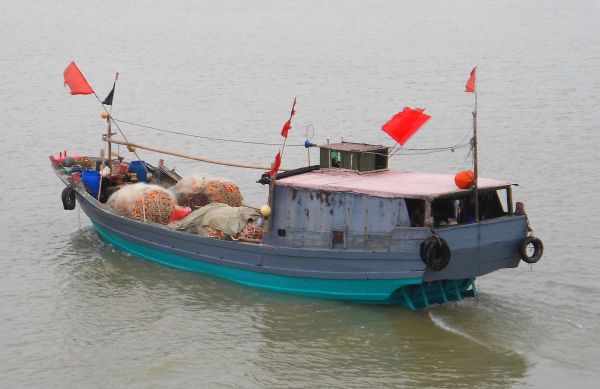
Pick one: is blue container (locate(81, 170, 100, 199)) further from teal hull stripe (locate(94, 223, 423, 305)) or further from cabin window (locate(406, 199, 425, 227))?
cabin window (locate(406, 199, 425, 227))

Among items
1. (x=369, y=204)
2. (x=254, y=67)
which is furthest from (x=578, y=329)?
(x=254, y=67)

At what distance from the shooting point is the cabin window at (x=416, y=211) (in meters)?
20.2

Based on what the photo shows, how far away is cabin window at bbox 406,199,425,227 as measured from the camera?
20219 mm

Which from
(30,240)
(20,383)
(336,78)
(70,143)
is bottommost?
(20,383)

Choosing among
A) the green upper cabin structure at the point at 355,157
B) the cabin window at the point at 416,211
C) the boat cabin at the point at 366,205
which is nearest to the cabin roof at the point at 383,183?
the boat cabin at the point at 366,205

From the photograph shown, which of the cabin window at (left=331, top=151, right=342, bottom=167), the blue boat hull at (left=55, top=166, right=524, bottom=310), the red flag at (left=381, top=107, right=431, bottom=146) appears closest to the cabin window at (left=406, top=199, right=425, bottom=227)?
the blue boat hull at (left=55, top=166, right=524, bottom=310)

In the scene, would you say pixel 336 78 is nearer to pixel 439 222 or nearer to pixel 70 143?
pixel 70 143

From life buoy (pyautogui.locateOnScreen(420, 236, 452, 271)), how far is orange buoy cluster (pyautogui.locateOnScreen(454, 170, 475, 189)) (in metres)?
1.29

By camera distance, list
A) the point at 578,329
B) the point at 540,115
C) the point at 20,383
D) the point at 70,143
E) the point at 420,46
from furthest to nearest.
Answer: the point at 420,46 → the point at 540,115 → the point at 70,143 → the point at 578,329 → the point at 20,383

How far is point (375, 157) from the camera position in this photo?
22.2 metres

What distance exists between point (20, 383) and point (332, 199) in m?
7.24

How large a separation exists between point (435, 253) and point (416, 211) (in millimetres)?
1320

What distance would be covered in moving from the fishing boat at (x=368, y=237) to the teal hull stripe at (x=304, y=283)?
1.1 inches

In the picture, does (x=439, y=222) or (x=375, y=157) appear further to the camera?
(x=375, y=157)
